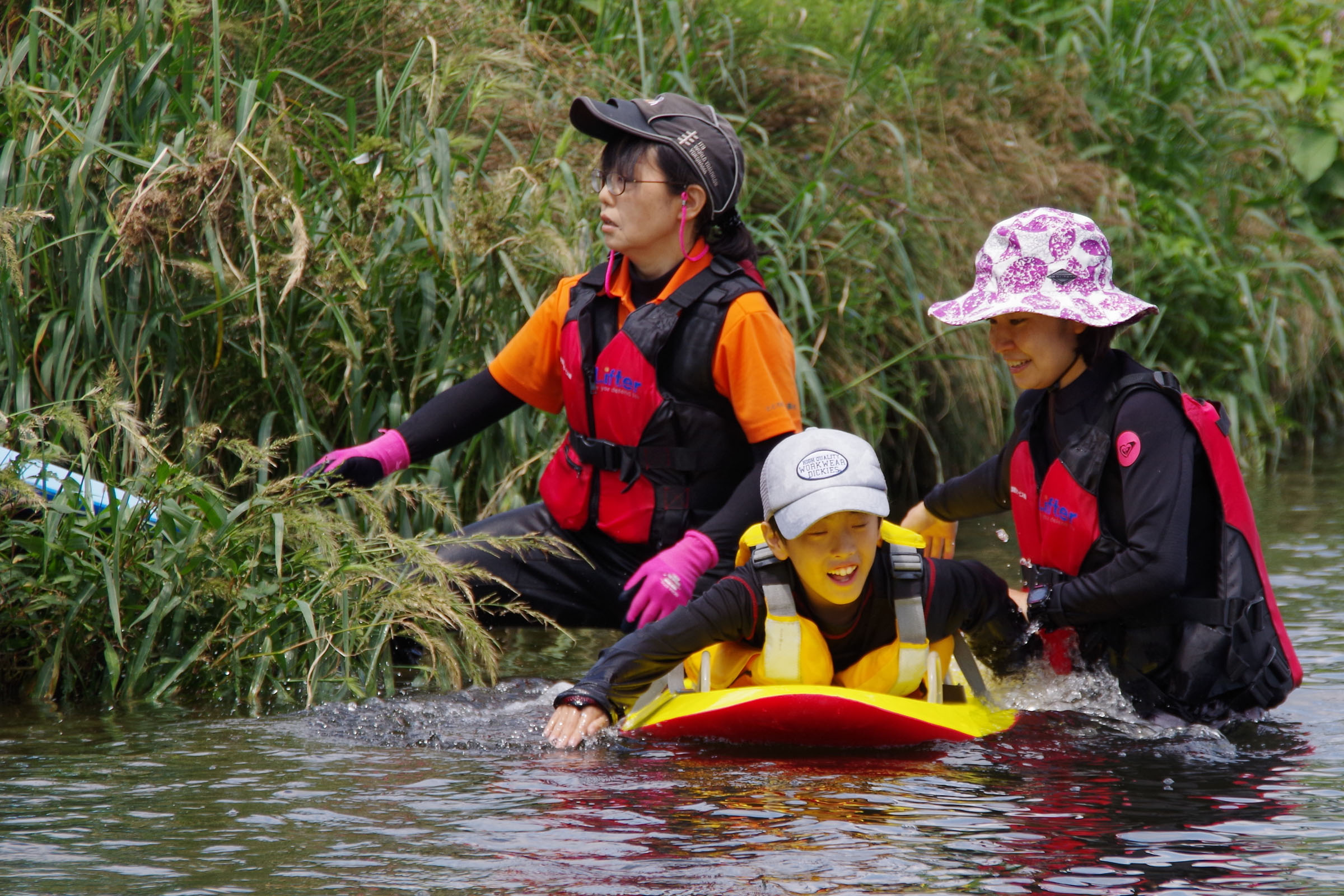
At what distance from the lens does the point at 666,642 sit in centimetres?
370

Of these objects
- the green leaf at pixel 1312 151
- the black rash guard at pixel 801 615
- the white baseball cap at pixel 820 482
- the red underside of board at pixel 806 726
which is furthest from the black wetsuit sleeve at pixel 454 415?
the green leaf at pixel 1312 151

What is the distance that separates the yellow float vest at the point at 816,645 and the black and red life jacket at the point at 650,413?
384 mm

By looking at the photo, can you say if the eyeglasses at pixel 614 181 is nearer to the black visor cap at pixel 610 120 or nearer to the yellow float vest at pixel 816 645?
the black visor cap at pixel 610 120

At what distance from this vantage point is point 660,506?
430 cm

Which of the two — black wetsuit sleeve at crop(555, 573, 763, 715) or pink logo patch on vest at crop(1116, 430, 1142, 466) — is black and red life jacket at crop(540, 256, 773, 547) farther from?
pink logo patch on vest at crop(1116, 430, 1142, 466)

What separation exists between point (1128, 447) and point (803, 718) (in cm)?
98

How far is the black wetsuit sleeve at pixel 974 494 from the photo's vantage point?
427cm

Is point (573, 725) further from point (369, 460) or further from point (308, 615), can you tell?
point (369, 460)

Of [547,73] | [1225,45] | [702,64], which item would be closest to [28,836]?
[547,73]

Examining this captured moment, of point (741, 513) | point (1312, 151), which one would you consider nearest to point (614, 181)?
point (741, 513)

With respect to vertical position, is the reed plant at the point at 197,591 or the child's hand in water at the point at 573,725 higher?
the reed plant at the point at 197,591

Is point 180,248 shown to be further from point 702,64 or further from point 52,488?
point 702,64

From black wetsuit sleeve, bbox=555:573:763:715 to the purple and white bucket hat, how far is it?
0.86 metres

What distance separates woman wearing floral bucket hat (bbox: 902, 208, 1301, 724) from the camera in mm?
3676
